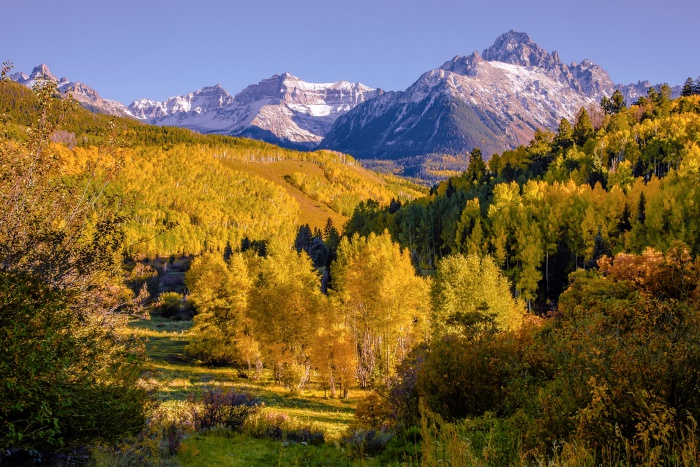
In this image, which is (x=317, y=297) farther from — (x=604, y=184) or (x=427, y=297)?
(x=604, y=184)

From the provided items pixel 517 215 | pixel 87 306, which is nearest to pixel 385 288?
pixel 87 306

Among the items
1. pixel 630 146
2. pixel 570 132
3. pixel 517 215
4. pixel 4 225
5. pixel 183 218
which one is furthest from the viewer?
pixel 183 218

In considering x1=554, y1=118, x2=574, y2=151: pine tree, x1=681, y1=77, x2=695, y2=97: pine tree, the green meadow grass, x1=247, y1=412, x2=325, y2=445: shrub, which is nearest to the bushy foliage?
the green meadow grass

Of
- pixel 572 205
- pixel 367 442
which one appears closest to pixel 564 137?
pixel 572 205

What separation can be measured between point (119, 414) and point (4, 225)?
4.53 meters

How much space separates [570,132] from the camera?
315ft

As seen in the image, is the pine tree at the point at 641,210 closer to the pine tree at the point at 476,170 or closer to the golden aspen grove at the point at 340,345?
the golden aspen grove at the point at 340,345

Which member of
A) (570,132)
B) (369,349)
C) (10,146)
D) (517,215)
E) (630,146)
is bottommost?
(369,349)

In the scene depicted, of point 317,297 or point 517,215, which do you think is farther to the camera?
point 517,215

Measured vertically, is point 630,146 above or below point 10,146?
above

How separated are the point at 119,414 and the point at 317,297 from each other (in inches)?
1109

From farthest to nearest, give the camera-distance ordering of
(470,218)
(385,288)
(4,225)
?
(470,218) < (385,288) < (4,225)

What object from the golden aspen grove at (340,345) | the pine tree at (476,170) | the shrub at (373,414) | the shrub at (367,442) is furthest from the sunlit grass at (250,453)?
the pine tree at (476,170)

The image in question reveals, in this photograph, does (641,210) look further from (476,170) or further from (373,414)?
(373,414)
